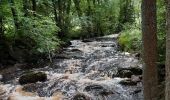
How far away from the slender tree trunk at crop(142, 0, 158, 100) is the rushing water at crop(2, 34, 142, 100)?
3271 millimetres

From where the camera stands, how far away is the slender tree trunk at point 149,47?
6.44 m

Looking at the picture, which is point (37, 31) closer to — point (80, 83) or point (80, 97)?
point (80, 83)

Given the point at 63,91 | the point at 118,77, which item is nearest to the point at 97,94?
the point at 63,91

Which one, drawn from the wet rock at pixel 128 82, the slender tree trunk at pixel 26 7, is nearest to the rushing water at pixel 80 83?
the wet rock at pixel 128 82

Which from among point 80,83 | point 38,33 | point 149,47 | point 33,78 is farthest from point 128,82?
point 38,33

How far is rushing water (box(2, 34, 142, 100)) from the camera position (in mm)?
10836

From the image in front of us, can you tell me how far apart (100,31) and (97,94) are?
25.5m

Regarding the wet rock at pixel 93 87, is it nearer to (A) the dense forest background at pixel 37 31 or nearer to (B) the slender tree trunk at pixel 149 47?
(A) the dense forest background at pixel 37 31

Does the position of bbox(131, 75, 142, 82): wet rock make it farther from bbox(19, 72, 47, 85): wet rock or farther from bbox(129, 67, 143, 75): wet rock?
bbox(19, 72, 47, 85): wet rock

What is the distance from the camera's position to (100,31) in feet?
118

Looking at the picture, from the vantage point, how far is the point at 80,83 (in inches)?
486

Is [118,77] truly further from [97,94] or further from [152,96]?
[152,96]

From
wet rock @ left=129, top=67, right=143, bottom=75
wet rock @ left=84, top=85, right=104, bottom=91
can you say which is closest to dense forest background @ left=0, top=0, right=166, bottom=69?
wet rock @ left=129, top=67, right=143, bottom=75

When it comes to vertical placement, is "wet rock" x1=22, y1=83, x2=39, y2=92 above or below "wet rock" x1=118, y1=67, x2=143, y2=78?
below
